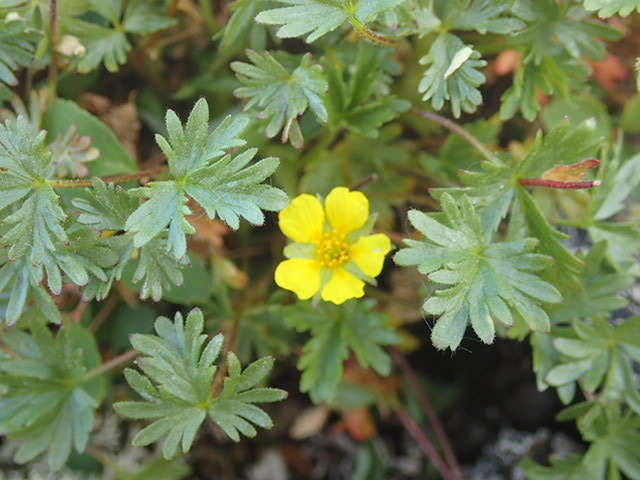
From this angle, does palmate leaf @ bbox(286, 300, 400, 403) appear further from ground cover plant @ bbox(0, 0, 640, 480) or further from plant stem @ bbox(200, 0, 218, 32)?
plant stem @ bbox(200, 0, 218, 32)

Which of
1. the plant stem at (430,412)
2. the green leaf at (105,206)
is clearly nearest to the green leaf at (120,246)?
the green leaf at (105,206)

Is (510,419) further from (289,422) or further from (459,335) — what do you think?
(459,335)

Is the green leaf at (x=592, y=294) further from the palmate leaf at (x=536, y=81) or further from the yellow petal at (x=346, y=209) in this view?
the yellow petal at (x=346, y=209)

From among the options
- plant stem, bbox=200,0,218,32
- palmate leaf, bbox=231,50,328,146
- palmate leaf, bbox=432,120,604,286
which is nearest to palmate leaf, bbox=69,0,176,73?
plant stem, bbox=200,0,218,32

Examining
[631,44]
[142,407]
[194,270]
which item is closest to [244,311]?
[194,270]

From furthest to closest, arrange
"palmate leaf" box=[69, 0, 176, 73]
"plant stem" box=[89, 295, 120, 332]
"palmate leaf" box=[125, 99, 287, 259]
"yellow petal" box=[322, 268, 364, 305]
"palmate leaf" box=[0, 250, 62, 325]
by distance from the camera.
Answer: "plant stem" box=[89, 295, 120, 332], "palmate leaf" box=[69, 0, 176, 73], "yellow petal" box=[322, 268, 364, 305], "palmate leaf" box=[0, 250, 62, 325], "palmate leaf" box=[125, 99, 287, 259]

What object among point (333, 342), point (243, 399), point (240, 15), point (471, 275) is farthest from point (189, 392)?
point (240, 15)
